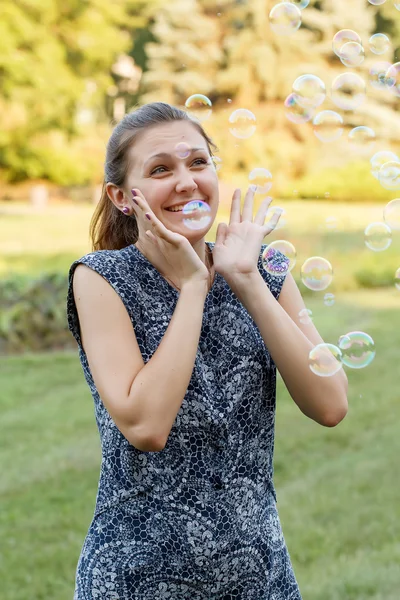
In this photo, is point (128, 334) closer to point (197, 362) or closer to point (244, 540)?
point (197, 362)

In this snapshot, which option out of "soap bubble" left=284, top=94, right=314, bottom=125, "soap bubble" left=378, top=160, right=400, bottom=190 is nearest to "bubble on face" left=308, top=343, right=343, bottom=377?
"soap bubble" left=378, top=160, right=400, bottom=190

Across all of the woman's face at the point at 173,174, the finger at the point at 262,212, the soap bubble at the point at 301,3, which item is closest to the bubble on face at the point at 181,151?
the woman's face at the point at 173,174

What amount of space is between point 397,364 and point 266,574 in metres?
6.56

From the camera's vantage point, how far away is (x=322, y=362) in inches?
78.5

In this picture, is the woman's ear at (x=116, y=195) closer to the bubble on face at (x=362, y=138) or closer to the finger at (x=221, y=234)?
the finger at (x=221, y=234)

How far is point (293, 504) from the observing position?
4961mm

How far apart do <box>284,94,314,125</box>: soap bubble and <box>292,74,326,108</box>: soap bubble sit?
15mm

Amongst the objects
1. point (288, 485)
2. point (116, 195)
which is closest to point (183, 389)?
point (116, 195)

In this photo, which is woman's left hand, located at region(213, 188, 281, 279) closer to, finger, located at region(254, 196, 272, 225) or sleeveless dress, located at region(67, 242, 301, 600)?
finger, located at region(254, 196, 272, 225)

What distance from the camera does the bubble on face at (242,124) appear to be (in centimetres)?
302

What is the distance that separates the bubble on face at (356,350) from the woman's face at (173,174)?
0.63 meters

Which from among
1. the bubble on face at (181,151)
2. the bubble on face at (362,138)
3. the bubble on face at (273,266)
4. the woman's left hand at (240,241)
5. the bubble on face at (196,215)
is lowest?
the bubble on face at (273,266)

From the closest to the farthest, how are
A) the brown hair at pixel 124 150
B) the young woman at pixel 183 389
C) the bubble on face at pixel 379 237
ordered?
the young woman at pixel 183 389 → the brown hair at pixel 124 150 → the bubble on face at pixel 379 237

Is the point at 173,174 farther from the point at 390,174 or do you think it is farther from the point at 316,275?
the point at 390,174
